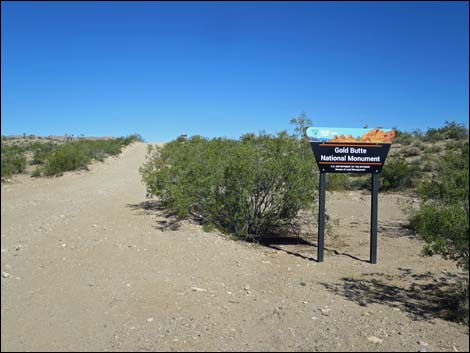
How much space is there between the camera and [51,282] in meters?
4.70

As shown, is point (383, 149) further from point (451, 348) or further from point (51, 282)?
point (51, 282)

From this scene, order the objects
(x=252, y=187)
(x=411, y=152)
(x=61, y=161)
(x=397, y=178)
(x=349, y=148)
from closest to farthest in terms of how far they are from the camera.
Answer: (x=349, y=148), (x=252, y=187), (x=61, y=161), (x=397, y=178), (x=411, y=152)

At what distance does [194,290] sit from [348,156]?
3.78 m

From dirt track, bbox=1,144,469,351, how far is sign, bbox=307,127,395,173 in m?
1.80

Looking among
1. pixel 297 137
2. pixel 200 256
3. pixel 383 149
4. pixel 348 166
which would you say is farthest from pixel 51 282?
pixel 297 137

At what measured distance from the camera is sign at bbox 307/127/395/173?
797 cm

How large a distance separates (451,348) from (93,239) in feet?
18.2

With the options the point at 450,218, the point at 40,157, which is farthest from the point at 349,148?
the point at 40,157

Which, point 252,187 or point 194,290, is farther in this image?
point 252,187

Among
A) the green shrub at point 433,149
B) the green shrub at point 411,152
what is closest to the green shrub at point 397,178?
the green shrub at point 433,149

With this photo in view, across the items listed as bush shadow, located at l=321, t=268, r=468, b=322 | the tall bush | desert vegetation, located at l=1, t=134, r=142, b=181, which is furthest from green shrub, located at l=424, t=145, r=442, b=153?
the tall bush

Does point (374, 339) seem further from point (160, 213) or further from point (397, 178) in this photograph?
point (397, 178)

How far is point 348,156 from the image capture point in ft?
26.5

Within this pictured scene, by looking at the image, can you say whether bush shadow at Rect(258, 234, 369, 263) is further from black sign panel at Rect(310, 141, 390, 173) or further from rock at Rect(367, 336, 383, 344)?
rock at Rect(367, 336, 383, 344)
